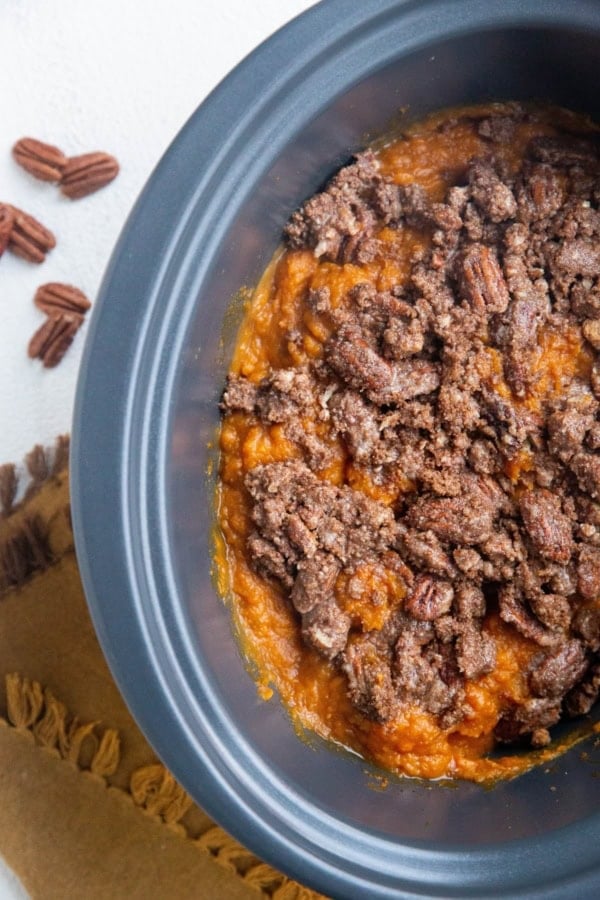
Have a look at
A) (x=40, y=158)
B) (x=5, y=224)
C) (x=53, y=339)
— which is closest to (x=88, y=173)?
(x=40, y=158)

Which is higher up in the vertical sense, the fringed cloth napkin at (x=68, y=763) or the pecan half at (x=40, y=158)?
the pecan half at (x=40, y=158)

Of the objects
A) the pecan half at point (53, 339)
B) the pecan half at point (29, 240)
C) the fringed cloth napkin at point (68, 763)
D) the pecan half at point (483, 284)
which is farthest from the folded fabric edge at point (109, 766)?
the pecan half at point (483, 284)

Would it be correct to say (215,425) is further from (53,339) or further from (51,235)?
(51,235)

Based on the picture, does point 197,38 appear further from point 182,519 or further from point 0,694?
point 0,694

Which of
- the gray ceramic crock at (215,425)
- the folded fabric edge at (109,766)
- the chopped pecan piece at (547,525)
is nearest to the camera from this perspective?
the gray ceramic crock at (215,425)

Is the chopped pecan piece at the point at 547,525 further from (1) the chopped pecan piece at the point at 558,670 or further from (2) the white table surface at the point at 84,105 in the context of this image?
(2) the white table surface at the point at 84,105

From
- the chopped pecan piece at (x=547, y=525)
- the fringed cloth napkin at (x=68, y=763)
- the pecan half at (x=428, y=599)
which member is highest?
the chopped pecan piece at (x=547, y=525)

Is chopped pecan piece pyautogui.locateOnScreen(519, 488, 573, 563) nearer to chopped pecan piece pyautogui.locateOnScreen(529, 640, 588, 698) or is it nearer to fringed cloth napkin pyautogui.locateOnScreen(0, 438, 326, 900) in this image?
chopped pecan piece pyautogui.locateOnScreen(529, 640, 588, 698)
